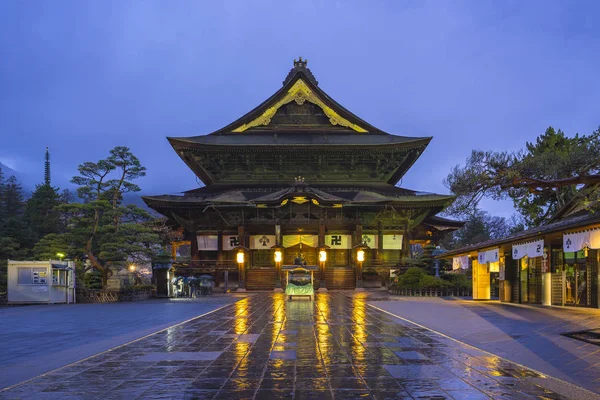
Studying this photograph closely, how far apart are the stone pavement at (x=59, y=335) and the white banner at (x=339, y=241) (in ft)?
66.8

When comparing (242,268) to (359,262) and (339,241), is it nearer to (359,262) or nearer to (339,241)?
(339,241)

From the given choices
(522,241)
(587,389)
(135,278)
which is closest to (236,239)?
(135,278)


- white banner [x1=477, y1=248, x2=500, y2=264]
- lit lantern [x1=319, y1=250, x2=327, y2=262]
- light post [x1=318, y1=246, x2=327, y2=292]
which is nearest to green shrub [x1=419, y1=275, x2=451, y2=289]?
white banner [x1=477, y1=248, x2=500, y2=264]

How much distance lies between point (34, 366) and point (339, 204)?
2920cm

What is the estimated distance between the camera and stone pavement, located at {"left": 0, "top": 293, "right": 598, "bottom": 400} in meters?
7.12

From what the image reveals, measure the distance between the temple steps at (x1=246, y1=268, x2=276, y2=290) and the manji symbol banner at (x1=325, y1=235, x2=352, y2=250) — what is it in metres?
4.65

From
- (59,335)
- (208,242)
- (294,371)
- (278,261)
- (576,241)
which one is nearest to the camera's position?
(294,371)

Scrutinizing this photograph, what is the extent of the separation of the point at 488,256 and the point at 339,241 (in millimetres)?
15043

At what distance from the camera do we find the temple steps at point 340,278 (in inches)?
1513

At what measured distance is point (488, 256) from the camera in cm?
2597

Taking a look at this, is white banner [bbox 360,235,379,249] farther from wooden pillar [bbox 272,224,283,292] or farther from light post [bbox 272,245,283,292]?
light post [bbox 272,245,283,292]

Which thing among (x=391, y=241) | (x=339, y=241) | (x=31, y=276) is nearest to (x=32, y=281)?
(x=31, y=276)

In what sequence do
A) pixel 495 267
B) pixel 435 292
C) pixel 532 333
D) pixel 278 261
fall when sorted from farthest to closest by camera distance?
pixel 278 261 → pixel 435 292 → pixel 495 267 → pixel 532 333

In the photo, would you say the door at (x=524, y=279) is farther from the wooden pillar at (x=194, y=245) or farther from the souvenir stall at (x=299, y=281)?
the wooden pillar at (x=194, y=245)
